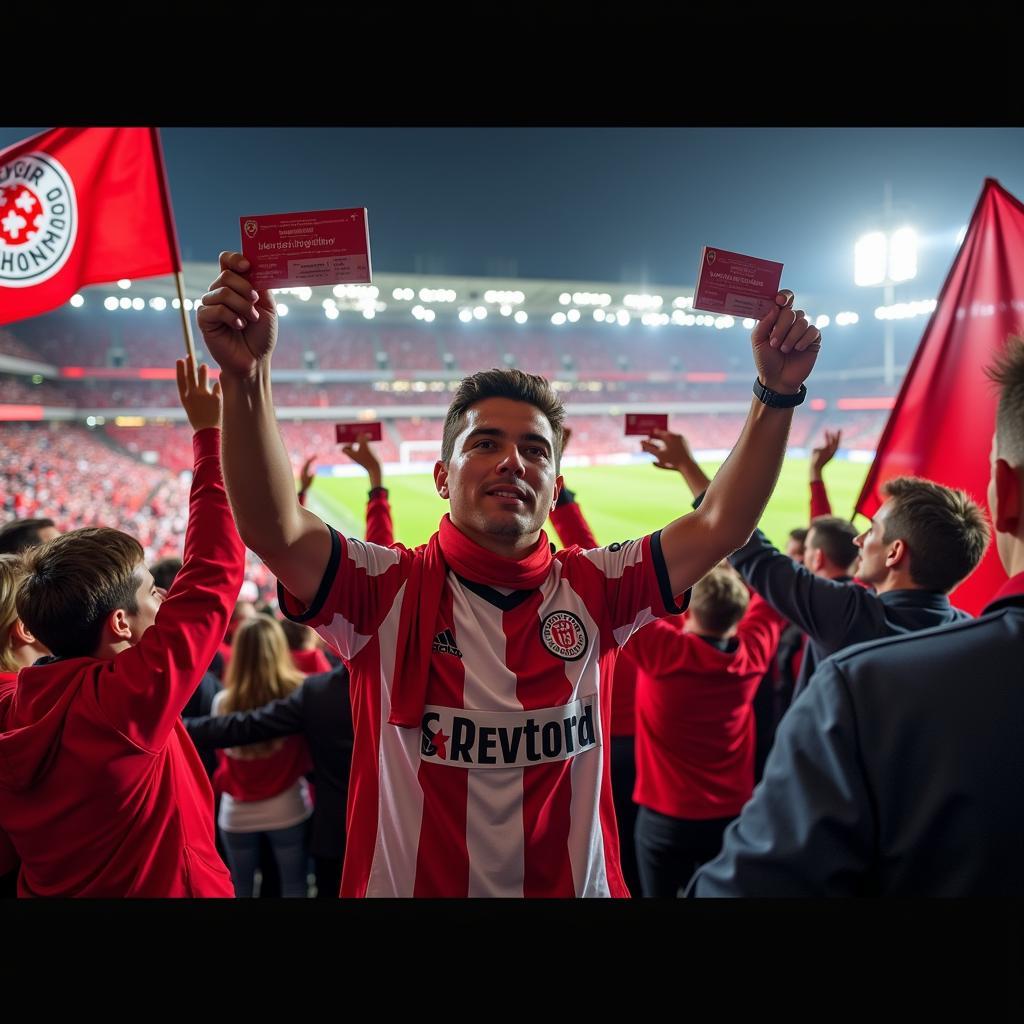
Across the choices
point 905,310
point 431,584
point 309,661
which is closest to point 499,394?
point 431,584

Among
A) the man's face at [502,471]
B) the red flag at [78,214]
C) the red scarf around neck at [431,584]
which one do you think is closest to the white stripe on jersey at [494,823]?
the red scarf around neck at [431,584]

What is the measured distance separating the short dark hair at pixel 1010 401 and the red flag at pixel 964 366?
7.83 ft

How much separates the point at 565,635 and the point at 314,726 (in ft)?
4.98

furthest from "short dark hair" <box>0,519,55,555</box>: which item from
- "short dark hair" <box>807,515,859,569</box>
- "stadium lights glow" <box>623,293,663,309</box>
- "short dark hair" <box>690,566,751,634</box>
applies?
"stadium lights glow" <box>623,293,663,309</box>

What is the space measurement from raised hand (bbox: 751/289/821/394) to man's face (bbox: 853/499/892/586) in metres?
0.93

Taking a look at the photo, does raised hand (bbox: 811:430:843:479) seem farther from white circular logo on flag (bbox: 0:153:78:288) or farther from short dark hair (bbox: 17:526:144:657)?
white circular logo on flag (bbox: 0:153:78:288)

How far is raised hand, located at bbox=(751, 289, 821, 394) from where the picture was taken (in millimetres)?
1604

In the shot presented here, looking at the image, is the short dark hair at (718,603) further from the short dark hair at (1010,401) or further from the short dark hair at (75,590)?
the short dark hair at (75,590)

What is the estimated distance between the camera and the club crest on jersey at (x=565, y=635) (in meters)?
1.59

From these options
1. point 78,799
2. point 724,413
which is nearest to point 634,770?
point 78,799

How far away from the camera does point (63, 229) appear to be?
10.7 feet

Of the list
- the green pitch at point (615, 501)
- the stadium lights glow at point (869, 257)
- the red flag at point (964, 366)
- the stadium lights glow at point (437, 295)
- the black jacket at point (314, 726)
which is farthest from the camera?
the stadium lights glow at point (437, 295)

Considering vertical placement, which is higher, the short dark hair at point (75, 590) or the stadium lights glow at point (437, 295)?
the stadium lights glow at point (437, 295)
